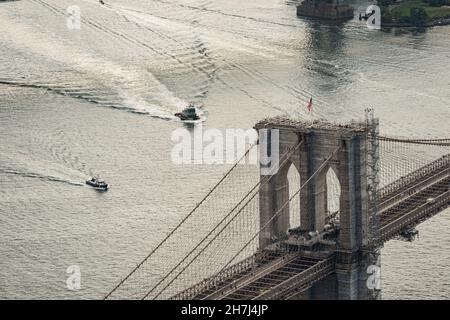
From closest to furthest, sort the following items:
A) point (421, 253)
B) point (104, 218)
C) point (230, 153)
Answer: point (421, 253)
point (104, 218)
point (230, 153)

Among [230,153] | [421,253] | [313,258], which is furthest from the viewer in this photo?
[230,153]

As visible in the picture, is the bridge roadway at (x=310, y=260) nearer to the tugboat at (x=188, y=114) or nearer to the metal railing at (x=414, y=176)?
the metal railing at (x=414, y=176)

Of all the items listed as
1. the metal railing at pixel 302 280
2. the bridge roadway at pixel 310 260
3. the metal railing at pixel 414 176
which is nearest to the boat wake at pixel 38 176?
the metal railing at pixel 414 176

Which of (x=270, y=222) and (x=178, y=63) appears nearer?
(x=270, y=222)

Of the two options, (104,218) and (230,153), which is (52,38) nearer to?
(230,153)
